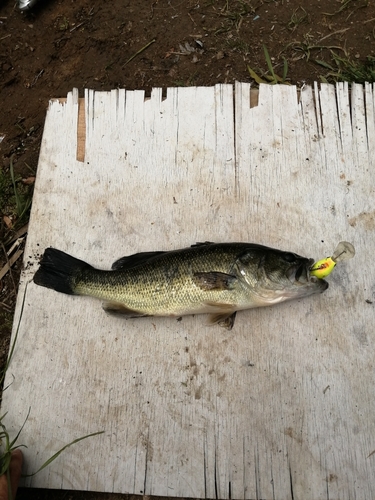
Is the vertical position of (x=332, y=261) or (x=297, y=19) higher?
(x=297, y=19)

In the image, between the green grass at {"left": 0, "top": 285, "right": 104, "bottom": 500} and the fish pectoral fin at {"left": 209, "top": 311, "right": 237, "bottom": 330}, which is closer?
the green grass at {"left": 0, "top": 285, "right": 104, "bottom": 500}

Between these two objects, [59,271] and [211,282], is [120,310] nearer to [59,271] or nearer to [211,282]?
[59,271]

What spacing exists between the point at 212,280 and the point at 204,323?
48 centimetres

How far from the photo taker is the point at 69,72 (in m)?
4.98

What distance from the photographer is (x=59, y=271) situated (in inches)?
130

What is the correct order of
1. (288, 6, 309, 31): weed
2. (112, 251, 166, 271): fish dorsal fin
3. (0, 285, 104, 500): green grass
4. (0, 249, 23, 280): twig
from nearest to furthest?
(0, 285, 104, 500): green grass, (112, 251, 166, 271): fish dorsal fin, (0, 249, 23, 280): twig, (288, 6, 309, 31): weed

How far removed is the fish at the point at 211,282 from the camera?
9.70 ft

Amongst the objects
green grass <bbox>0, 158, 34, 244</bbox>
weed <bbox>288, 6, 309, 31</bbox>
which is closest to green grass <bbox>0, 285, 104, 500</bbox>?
green grass <bbox>0, 158, 34, 244</bbox>

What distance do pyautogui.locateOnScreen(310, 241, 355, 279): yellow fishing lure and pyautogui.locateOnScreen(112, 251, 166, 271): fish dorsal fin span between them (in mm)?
1230

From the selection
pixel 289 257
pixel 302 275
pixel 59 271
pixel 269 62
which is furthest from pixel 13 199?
pixel 269 62

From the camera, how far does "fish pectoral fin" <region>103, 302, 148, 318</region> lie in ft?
10.2

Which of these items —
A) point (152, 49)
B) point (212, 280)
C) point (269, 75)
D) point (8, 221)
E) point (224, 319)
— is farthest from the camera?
point (152, 49)

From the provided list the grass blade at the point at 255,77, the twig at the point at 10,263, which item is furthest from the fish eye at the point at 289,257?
the twig at the point at 10,263

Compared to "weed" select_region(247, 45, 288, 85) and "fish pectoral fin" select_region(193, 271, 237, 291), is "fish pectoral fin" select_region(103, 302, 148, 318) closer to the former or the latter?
"fish pectoral fin" select_region(193, 271, 237, 291)
